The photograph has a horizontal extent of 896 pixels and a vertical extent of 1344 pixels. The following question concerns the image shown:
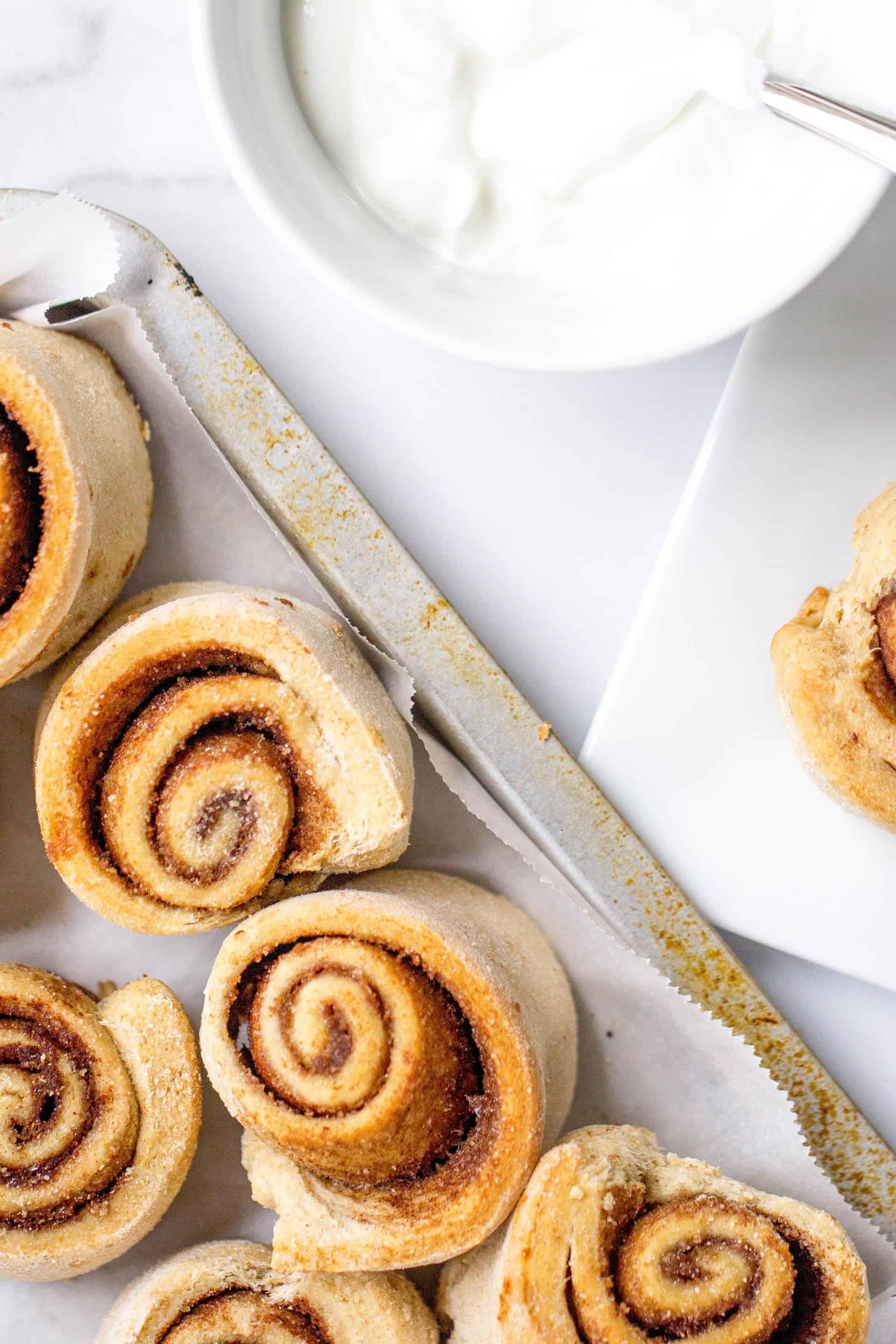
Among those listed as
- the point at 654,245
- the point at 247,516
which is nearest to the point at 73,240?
the point at 247,516

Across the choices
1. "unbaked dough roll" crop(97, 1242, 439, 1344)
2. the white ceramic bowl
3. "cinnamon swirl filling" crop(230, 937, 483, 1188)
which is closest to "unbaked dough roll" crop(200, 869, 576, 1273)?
"cinnamon swirl filling" crop(230, 937, 483, 1188)

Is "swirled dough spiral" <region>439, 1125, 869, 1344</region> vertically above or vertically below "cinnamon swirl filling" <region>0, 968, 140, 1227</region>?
above

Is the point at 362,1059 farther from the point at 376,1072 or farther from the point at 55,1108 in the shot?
the point at 55,1108

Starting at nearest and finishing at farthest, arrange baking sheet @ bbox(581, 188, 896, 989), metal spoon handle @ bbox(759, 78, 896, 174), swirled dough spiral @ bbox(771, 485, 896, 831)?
metal spoon handle @ bbox(759, 78, 896, 174) < swirled dough spiral @ bbox(771, 485, 896, 831) < baking sheet @ bbox(581, 188, 896, 989)

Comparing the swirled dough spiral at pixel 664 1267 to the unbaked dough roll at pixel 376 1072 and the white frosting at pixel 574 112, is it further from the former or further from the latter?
the white frosting at pixel 574 112

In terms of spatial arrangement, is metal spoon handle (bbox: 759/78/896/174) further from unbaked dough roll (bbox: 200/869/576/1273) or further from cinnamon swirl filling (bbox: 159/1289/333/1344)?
cinnamon swirl filling (bbox: 159/1289/333/1344)

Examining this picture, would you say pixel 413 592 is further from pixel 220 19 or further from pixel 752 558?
pixel 220 19

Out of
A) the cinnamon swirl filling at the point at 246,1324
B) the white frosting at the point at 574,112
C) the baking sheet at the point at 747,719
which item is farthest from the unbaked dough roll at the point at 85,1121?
the white frosting at the point at 574,112
